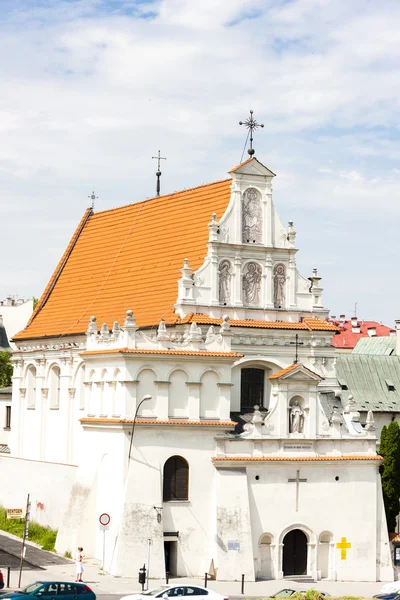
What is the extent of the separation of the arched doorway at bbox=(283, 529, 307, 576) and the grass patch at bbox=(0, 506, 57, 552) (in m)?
10.2

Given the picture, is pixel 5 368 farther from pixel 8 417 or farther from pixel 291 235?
pixel 291 235

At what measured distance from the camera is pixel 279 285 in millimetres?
62938

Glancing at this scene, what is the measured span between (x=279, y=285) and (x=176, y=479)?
11458 mm

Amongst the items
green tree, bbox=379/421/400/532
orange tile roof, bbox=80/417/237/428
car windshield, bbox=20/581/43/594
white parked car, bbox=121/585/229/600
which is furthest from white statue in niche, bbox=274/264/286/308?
car windshield, bbox=20/581/43/594

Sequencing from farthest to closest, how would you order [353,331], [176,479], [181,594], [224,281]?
[353,331]
[224,281]
[176,479]
[181,594]

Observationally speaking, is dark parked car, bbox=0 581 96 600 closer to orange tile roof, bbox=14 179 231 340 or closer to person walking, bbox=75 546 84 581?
person walking, bbox=75 546 84 581

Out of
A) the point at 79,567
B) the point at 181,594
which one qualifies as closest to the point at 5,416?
the point at 79,567

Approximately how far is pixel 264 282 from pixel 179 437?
9.50 m

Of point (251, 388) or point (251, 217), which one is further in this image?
point (251, 217)

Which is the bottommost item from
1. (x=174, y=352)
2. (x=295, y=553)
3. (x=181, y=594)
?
(x=181, y=594)

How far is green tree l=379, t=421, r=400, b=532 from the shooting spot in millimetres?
71250

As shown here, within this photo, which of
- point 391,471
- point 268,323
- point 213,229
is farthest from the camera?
point 391,471

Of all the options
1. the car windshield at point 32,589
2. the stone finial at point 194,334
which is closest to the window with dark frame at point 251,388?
the stone finial at point 194,334

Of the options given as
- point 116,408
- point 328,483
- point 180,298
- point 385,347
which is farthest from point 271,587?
point 385,347
